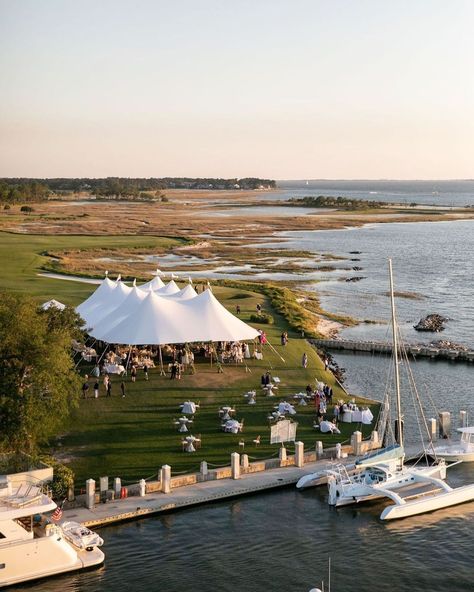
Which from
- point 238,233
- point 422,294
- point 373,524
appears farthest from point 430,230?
point 373,524

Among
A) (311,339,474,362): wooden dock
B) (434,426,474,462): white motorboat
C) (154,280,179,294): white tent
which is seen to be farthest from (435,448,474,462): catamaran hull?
(154,280,179,294): white tent

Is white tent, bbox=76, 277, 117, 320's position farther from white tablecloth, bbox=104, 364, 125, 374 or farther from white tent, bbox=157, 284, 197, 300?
white tablecloth, bbox=104, 364, 125, 374

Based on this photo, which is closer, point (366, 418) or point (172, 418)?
point (172, 418)

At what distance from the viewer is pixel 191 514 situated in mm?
34125

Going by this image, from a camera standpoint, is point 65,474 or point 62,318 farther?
point 62,318

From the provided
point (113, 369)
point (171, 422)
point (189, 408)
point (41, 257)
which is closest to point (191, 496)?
point (171, 422)

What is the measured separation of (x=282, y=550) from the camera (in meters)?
30.8

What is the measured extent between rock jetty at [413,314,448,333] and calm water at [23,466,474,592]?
40846 millimetres

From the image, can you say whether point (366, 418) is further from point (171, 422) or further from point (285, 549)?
point (285, 549)

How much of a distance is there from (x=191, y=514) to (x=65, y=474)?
5.43 meters

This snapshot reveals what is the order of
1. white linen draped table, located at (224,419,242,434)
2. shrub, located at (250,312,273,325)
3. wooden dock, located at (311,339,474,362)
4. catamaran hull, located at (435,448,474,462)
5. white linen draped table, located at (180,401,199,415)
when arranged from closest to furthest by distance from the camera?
catamaran hull, located at (435,448,474,462) < white linen draped table, located at (224,419,242,434) < white linen draped table, located at (180,401,199,415) < wooden dock, located at (311,339,474,362) < shrub, located at (250,312,273,325)

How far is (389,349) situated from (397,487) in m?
29.0

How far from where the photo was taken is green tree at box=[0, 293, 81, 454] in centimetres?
3484

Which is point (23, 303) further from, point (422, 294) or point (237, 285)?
point (422, 294)
